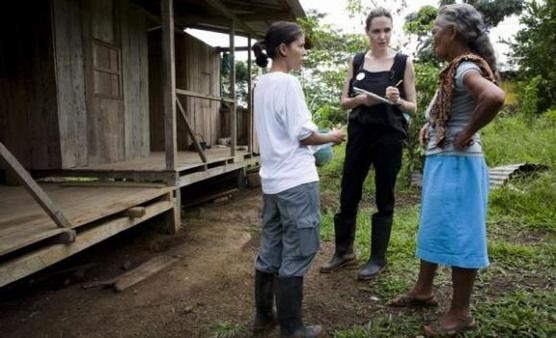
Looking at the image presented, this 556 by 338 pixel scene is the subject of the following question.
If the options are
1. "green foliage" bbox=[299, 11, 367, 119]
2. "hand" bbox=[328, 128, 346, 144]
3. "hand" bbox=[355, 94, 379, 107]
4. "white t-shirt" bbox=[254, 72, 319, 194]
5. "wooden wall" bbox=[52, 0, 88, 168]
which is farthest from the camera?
"green foliage" bbox=[299, 11, 367, 119]

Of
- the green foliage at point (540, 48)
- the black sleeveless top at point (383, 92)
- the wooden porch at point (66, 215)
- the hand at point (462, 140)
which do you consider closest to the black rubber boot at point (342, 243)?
the black sleeveless top at point (383, 92)

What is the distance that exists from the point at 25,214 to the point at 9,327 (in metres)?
0.80

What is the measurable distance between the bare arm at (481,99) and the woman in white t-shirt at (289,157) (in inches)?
25.0

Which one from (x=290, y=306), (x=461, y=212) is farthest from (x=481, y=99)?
(x=290, y=306)

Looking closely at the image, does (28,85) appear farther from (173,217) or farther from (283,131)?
(283,131)

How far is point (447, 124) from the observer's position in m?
2.20

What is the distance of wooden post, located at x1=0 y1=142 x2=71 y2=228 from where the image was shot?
2.29m

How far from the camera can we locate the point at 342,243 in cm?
329

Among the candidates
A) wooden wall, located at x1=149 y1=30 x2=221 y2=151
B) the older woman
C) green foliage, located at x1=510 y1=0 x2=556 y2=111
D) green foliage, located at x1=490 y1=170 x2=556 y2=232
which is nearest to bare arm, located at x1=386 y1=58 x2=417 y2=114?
the older woman

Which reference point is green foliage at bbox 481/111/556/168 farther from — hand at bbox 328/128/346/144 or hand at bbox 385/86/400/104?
hand at bbox 328/128/346/144

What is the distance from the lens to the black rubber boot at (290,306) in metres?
2.17

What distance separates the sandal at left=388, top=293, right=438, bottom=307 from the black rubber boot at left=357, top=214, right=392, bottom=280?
42cm

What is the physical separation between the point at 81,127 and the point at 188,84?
10.5 ft

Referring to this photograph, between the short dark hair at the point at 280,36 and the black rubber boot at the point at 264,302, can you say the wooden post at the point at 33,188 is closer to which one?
the black rubber boot at the point at 264,302
